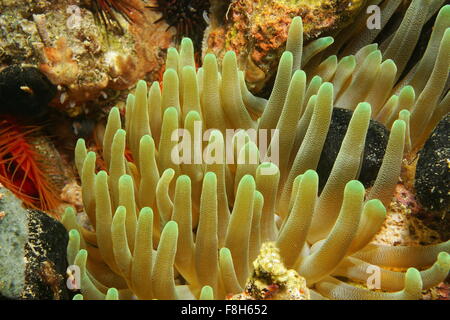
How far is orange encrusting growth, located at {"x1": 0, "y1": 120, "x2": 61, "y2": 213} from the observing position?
2.66 meters

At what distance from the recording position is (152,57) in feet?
9.76

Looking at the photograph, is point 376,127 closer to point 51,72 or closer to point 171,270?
point 171,270

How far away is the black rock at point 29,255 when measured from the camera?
5.80ft

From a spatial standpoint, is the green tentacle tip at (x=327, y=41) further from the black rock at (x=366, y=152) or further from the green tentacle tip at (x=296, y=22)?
the black rock at (x=366, y=152)

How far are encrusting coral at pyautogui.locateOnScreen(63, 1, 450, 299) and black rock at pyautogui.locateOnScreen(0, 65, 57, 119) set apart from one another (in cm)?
55

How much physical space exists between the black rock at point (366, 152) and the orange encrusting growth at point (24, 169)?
175 centimetres

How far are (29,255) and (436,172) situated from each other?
5.94 feet

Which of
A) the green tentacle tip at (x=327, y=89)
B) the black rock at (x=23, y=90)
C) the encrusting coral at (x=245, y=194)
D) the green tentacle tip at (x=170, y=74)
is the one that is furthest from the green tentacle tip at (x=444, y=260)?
the black rock at (x=23, y=90)

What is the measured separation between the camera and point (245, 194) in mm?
1672

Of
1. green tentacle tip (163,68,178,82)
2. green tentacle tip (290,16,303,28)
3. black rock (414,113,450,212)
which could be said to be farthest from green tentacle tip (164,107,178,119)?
black rock (414,113,450,212)

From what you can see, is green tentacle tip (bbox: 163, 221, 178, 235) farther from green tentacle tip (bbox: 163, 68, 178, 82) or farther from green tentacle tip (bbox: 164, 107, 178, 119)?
green tentacle tip (bbox: 163, 68, 178, 82)

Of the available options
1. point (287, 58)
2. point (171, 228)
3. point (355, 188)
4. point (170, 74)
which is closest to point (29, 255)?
point (171, 228)
